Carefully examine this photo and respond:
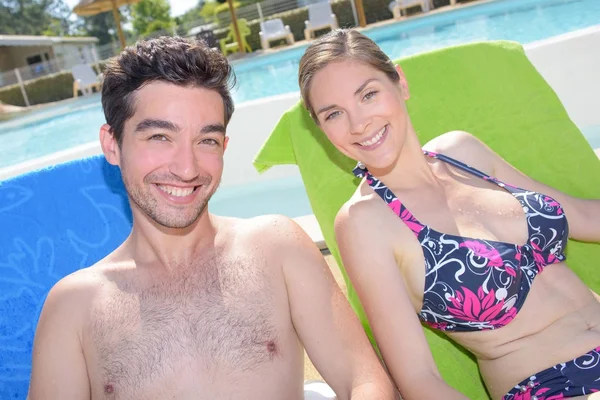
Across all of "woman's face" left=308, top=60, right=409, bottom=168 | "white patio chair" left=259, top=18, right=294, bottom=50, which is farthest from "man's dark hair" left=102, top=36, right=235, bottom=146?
"white patio chair" left=259, top=18, right=294, bottom=50

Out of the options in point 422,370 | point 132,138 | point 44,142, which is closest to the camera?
point 422,370

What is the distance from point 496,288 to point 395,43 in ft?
40.5

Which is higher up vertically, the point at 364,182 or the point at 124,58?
the point at 124,58

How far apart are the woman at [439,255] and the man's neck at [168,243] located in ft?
1.45

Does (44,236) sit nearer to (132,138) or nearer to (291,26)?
(132,138)

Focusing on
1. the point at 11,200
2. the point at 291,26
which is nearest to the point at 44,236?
the point at 11,200

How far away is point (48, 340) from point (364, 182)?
1065mm

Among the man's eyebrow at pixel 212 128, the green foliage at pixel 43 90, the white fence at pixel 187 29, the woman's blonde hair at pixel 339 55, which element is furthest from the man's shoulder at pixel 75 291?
the green foliage at pixel 43 90

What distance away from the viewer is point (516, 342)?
5.87 feet

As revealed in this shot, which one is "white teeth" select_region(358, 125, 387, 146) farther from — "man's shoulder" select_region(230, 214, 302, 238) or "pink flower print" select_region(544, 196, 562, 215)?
"pink flower print" select_region(544, 196, 562, 215)

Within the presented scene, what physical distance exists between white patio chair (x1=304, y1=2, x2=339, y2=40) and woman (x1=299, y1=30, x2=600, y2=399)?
1799 centimetres

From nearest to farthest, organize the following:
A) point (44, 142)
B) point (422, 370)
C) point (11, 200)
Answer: point (422, 370)
point (11, 200)
point (44, 142)

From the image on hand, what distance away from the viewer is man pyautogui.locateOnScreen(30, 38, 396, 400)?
1.72 m

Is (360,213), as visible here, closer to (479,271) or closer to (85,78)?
(479,271)
